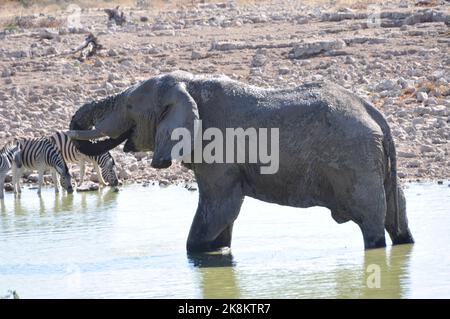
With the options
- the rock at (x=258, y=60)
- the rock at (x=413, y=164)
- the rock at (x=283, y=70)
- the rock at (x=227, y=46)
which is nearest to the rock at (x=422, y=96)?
the rock at (x=413, y=164)

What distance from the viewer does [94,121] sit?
468 inches

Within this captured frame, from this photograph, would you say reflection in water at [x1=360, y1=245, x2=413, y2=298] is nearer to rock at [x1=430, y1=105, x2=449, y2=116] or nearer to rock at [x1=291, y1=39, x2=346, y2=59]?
rock at [x1=430, y1=105, x2=449, y2=116]

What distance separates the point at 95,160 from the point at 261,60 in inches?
239

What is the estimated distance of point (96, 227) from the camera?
13727 millimetres

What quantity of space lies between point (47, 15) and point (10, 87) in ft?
36.2

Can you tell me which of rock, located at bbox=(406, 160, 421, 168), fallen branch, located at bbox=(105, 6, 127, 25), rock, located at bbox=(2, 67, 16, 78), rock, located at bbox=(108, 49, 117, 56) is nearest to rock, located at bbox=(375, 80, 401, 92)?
rock, located at bbox=(406, 160, 421, 168)

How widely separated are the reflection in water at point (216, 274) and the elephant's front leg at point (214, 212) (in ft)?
0.43

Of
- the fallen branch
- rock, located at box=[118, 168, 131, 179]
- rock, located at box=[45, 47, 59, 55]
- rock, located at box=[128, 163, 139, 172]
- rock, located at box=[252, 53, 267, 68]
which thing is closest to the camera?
rock, located at box=[118, 168, 131, 179]

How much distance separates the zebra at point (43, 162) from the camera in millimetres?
17844

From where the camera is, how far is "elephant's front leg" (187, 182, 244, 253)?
1116cm

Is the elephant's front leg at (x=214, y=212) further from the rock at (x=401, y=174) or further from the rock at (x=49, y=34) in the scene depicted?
the rock at (x=49, y=34)

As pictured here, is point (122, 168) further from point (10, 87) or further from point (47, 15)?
point (47, 15)

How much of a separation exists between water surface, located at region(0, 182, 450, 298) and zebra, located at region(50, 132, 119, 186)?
2.20 metres

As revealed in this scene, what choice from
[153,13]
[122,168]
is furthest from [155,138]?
[153,13]
